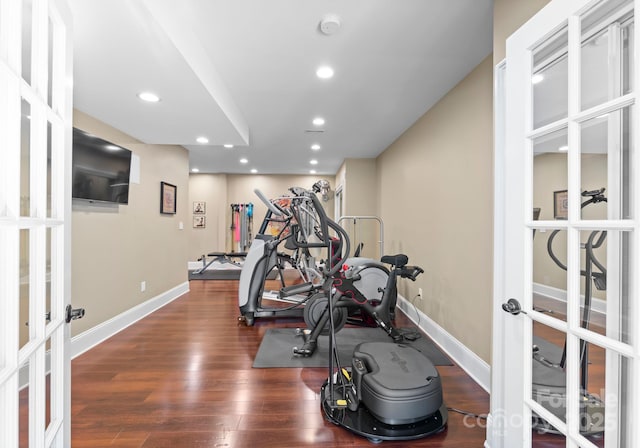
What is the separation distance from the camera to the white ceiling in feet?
5.53

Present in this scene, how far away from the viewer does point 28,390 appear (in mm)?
894

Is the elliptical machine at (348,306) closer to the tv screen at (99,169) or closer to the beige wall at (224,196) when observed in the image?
the tv screen at (99,169)

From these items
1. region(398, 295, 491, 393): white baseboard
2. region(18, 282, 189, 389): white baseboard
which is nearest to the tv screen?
region(18, 282, 189, 389): white baseboard

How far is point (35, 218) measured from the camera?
91 centimetres

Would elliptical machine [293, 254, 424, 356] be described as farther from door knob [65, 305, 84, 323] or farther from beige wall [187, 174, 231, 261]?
beige wall [187, 174, 231, 261]

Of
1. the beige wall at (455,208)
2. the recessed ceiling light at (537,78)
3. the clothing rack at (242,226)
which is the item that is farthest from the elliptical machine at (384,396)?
the clothing rack at (242,226)

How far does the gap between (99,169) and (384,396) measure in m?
3.28

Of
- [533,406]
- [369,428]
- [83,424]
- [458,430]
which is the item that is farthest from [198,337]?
[533,406]

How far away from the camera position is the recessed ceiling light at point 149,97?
2.39 meters

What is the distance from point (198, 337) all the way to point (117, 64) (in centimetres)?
262

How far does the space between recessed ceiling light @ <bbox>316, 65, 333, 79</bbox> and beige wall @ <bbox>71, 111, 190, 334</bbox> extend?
230 centimetres

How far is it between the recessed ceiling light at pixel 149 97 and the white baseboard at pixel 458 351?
343 cm

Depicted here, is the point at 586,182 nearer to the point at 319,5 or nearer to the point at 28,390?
the point at 319,5

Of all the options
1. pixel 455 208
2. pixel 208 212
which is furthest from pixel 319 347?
pixel 208 212
